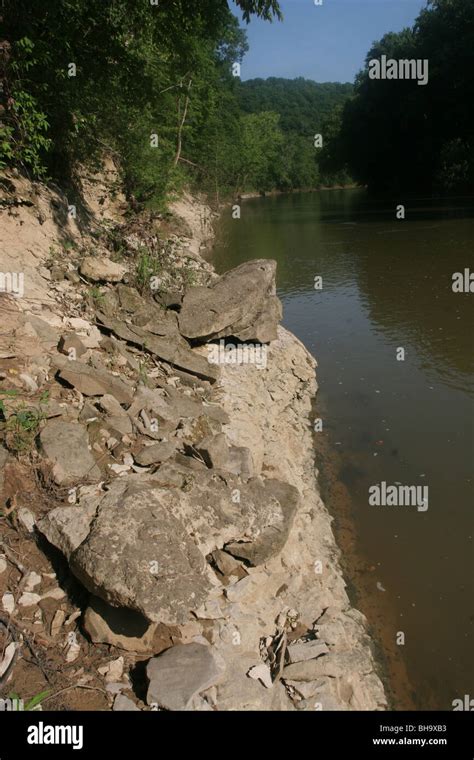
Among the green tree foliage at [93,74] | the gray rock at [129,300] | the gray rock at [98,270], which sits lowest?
the gray rock at [129,300]

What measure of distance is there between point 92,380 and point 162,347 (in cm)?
202

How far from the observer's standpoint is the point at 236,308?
8.90 metres

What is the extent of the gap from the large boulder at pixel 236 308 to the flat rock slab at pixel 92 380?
261 cm

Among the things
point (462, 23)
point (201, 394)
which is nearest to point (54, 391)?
point (201, 394)

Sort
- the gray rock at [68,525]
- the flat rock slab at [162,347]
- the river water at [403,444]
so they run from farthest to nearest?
1. the flat rock slab at [162,347]
2. the river water at [403,444]
3. the gray rock at [68,525]

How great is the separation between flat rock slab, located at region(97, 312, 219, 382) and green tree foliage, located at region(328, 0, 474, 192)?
37.8m

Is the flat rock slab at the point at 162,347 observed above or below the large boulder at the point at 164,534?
above

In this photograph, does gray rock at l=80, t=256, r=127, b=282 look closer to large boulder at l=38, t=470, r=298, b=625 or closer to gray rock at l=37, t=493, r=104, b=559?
large boulder at l=38, t=470, r=298, b=625

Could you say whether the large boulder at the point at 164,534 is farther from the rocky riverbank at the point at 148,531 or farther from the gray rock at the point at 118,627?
the gray rock at the point at 118,627

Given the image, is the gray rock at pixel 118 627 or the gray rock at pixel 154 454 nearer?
the gray rock at pixel 118 627

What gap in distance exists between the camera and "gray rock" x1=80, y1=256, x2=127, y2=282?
8.20 m

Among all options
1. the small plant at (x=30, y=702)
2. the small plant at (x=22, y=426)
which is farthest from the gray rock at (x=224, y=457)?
the small plant at (x=30, y=702)

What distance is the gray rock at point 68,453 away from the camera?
4496mm

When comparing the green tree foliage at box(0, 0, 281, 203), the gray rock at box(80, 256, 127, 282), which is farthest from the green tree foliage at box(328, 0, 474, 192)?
the gray rock at box(80, 256, 127, 282)
